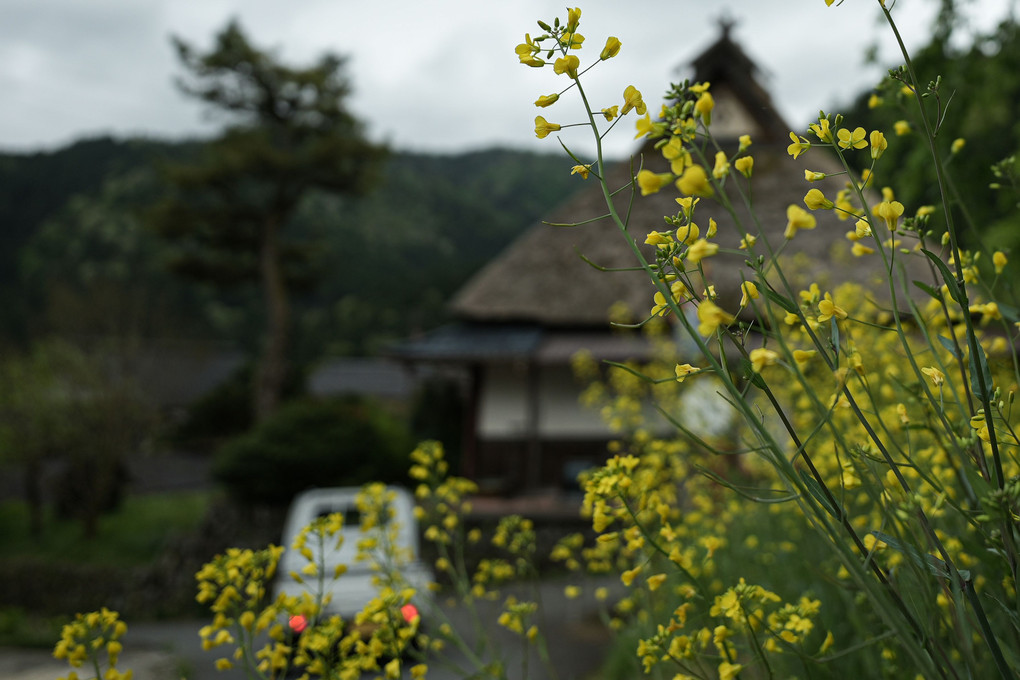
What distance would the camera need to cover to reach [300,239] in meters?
25.7

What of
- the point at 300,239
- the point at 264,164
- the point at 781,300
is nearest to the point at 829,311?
the point at 781,300

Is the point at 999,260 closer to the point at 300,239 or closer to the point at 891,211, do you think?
the point at 891,211

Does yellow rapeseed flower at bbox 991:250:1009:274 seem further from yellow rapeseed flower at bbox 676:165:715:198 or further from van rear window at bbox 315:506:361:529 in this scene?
van rear window at bbox 315:506:361:529

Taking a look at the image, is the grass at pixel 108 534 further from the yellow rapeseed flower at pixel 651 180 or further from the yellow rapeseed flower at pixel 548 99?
the yellow rapeseed flower at pixel 651 180

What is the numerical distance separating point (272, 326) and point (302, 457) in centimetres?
450

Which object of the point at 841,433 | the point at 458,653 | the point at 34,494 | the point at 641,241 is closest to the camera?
the point at 841,433

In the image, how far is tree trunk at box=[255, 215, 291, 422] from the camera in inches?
482

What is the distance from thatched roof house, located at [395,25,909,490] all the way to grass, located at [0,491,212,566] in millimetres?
4094

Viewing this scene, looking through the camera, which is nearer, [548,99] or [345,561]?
[548,99]

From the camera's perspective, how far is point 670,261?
2.87 feet

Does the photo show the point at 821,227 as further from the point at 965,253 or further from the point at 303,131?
the point at 965,253

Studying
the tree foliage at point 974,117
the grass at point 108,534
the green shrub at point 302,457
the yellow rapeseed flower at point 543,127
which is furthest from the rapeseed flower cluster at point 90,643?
the grass at point 108,534

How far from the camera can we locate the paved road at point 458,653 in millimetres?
4562

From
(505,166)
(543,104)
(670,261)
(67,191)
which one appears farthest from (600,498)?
(505,166)
